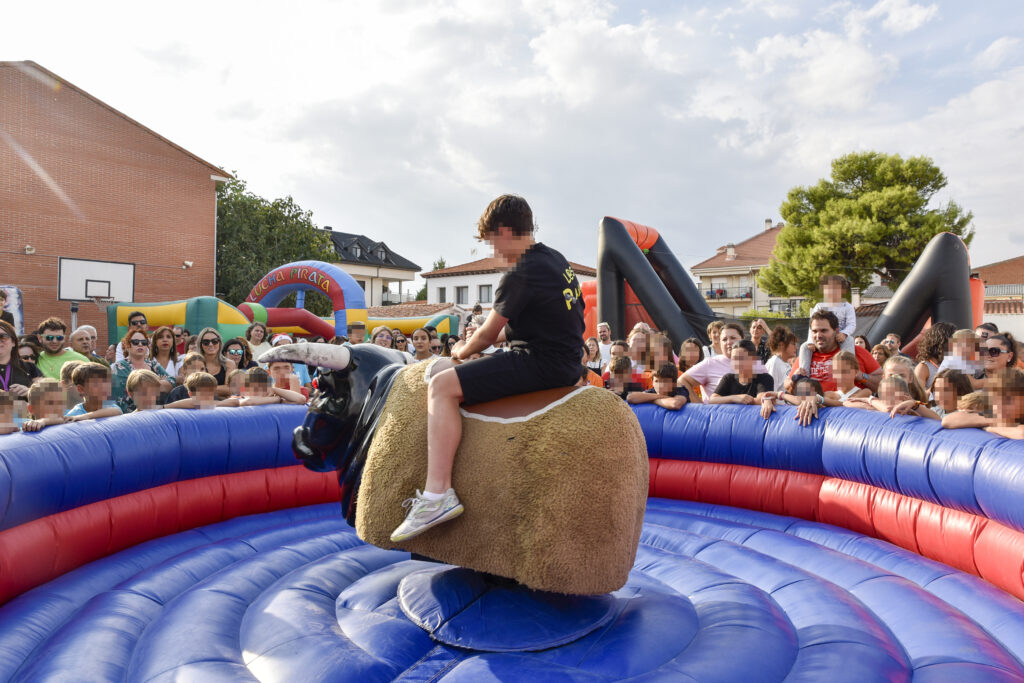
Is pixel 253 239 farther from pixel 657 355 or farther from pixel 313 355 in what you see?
pixel 313 355

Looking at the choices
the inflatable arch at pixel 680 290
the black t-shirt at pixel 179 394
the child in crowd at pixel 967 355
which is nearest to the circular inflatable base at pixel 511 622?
the black t-shirt at pixel 179 394

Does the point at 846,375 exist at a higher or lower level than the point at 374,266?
lower

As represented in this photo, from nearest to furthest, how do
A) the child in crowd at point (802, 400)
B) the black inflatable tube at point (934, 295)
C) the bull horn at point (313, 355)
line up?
the bull horn at point (313, 355) → the child in crowd at point (802, 400) → the black inflatable tube at point (934, 295)

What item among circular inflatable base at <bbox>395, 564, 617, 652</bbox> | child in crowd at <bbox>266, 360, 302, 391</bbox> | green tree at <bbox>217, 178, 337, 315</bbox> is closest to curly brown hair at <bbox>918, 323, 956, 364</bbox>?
circular inflatable base at <bbox>395, 564, 617, 652</bbox>

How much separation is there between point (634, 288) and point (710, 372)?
4.31m

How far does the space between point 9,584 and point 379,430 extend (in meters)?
1.83

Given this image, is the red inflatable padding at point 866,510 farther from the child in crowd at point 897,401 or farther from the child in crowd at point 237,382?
the child in crowd at point 237,382

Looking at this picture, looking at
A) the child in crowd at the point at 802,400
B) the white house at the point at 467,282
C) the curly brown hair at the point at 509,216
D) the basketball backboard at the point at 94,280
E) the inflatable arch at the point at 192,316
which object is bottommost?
the child in crowd at the point at 802,400

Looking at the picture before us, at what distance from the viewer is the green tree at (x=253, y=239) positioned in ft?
88.6

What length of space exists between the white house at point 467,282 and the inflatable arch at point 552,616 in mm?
35696

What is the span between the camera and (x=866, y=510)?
378 cm

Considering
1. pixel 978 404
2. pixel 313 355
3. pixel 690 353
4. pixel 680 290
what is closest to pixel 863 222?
pixel 680 290

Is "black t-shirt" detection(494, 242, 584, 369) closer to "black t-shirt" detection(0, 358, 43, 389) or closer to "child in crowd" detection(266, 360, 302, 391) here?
"child in crowd" detection(266, 360, 302, 391)

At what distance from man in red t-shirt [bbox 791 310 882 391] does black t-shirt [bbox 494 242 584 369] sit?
122 inches
